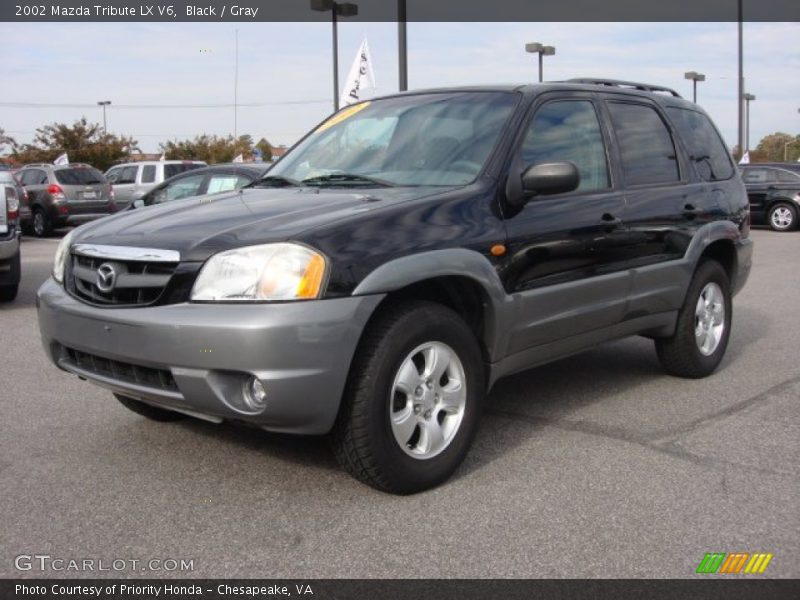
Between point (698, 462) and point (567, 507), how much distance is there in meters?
0.91

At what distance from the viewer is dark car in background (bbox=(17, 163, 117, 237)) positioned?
20234 mm

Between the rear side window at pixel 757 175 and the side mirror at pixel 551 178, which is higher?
the rear side window at pixel 757 175

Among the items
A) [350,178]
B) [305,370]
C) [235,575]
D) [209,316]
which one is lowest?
[235,575]

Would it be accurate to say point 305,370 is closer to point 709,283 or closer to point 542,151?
point 542,151

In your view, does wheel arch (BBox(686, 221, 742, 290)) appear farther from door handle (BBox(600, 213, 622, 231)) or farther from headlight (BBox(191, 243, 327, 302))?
headlight (BBox(191, 243, 327, 302))

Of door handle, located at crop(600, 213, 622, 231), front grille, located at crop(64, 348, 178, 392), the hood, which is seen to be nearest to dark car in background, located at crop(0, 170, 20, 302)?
the hood

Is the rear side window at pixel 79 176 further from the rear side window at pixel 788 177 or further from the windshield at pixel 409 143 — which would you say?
the windshield at pixel 409 143

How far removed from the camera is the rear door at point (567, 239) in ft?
13.8

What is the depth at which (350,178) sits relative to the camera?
14.7 feet

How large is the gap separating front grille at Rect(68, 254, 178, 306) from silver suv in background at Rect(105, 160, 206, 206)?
1952 centimetres

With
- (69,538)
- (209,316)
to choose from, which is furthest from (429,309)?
(69,538)
